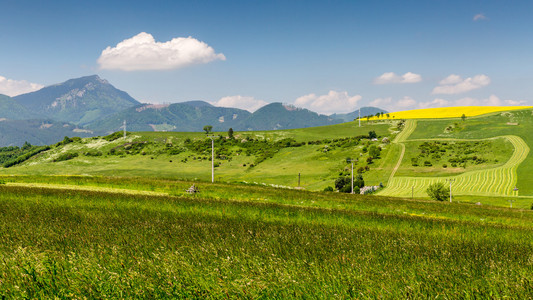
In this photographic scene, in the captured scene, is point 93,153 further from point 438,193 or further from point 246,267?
point 246,267

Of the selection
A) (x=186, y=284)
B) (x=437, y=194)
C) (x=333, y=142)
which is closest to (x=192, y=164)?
(x=333, y=142)

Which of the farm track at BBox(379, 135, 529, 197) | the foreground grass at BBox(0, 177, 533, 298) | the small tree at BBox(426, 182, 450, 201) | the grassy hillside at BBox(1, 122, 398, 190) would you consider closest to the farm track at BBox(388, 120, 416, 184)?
the grassy hillside at BBox(1, 122, 398, 190)

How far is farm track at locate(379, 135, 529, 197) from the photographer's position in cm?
9088

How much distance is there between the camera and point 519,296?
14.8ft

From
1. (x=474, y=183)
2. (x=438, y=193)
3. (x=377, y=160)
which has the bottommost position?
(x=474, y=183)

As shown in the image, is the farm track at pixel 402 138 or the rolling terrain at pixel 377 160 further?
the farm track at pixel 402 138

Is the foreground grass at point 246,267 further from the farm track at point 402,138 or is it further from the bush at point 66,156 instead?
the bush at point 66,156

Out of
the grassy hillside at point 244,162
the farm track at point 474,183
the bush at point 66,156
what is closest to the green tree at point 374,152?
the grassy hillside at point 244,162

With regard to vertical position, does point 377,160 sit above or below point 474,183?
above

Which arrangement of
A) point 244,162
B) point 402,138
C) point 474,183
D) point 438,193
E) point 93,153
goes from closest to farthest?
1. point 438,193
2. point 474,183
3. point 244,162
4. point 402,138
5. point 93,153

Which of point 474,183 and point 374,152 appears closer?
point 474,183

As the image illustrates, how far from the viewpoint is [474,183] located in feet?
322

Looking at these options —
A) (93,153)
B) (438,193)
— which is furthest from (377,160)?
(93,153)

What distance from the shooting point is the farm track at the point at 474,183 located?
298 feet
